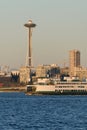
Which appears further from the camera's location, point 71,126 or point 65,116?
point 65,116

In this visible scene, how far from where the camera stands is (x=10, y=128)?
71188 millimetres

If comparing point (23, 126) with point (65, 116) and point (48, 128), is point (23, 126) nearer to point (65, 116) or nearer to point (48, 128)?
point (48, 128)

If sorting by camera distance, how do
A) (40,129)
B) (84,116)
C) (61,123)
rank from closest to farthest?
(40,129)
(61,123)
(84,116)

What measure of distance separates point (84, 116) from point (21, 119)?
807 centimetres

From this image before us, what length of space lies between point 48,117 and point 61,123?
9.82m

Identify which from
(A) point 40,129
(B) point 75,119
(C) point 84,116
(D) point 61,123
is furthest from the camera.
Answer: (C) point 84,116

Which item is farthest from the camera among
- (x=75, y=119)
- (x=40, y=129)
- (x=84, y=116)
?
(x=84, y=116)

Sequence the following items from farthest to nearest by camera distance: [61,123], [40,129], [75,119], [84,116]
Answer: [84,116], [75,119], [61,123], [40,129]

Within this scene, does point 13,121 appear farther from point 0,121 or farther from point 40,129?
point 40,129

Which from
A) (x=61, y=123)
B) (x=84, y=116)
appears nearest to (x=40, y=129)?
(x=61, y=123)

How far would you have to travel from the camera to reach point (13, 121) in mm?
79938

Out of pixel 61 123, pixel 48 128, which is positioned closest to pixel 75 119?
pixel 61 123

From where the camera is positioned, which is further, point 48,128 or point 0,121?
point 0,121

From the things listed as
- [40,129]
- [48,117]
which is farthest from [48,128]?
[48,117]
